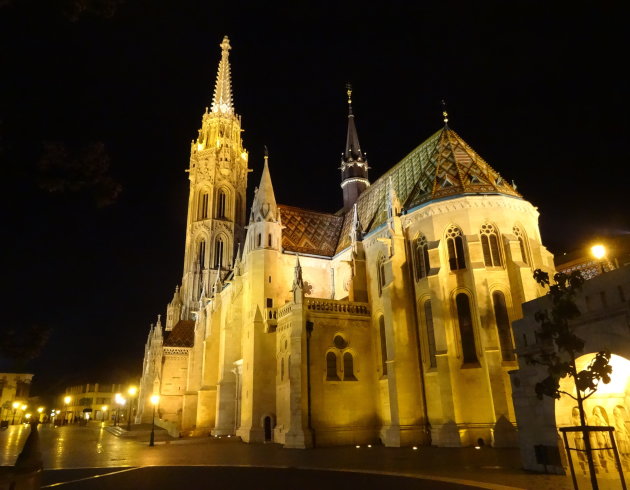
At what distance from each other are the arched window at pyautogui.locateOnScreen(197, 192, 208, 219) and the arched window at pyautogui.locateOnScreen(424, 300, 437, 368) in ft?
142

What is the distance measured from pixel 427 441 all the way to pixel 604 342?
51.0 feet

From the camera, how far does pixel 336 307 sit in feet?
91.1

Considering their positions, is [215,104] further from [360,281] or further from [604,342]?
[604,342]

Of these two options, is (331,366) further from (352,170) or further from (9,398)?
(9,398)

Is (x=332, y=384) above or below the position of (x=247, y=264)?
below

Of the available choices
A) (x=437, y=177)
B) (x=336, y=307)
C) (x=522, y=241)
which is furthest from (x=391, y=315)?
(x=437, y=177)

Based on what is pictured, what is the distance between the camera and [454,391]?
22203 mm

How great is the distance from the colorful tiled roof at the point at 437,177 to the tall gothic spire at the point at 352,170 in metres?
9.31

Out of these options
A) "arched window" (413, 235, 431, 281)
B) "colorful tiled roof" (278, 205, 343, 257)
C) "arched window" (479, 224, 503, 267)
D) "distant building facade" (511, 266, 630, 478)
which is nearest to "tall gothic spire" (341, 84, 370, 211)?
"colorful tiled roof" (278, 205, 343, 257)

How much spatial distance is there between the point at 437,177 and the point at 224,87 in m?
55.7

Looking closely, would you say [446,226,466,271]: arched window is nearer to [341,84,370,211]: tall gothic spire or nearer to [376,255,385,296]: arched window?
[376,255,385,296]: arched window

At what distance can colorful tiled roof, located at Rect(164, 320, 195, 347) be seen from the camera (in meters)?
52.4

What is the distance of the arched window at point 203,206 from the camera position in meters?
62.5

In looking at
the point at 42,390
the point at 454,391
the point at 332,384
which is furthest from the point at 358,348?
the point at 42,390
